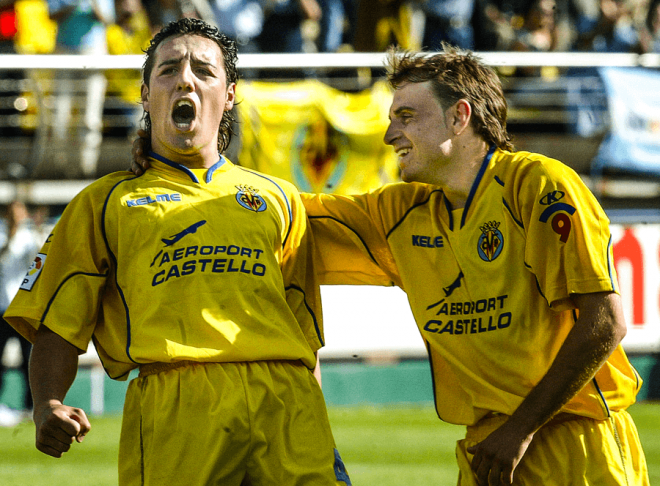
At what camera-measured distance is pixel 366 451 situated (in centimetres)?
695

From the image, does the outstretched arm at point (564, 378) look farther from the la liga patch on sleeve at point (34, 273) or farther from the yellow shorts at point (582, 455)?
the la liga patch on sleeve at point (34, 273)

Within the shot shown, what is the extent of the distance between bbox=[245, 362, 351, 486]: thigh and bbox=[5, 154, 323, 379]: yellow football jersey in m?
0.08

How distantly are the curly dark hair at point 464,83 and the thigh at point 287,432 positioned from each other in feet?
3.75

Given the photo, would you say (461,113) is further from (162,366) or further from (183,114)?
(162,366)

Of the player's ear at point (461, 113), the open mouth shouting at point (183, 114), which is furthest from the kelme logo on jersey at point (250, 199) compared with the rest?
the player's ear at point (461, 113)

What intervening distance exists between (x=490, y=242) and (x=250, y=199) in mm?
820

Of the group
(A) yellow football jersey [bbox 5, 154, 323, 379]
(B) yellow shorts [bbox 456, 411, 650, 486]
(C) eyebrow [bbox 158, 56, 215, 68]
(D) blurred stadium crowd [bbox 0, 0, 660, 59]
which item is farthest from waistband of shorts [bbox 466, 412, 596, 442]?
(D) blurred stadium crowd [bbox 0, 0, 660, 59]

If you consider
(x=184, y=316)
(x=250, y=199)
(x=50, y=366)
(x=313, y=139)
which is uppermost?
(x=250, y=199)

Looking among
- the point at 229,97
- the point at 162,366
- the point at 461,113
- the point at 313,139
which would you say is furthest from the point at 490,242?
the point at 313,139

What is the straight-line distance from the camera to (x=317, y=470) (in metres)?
2.56

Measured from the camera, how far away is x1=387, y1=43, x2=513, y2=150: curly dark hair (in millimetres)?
3125

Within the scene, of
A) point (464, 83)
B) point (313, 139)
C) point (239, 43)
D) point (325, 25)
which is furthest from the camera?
point (325, 25)

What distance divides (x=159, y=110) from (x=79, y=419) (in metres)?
1.03

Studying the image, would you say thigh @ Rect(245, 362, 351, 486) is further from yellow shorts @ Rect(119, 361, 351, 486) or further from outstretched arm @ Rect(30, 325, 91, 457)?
outstretched arm @ Rect(30, 325, 91, 457)
